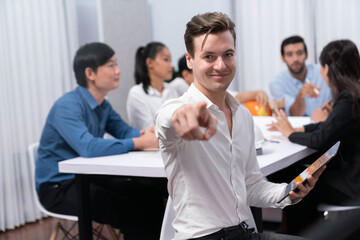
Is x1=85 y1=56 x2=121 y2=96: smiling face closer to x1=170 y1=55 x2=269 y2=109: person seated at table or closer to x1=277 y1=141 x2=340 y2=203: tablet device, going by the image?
x1=170 y1=55 x2=269 y2=109: person seated at table

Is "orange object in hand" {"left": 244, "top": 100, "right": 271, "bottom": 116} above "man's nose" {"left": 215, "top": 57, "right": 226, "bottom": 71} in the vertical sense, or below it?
below

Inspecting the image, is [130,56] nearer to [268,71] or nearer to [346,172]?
[268,71]

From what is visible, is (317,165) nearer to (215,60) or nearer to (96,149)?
(215,60)

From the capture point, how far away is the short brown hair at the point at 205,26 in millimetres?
1186

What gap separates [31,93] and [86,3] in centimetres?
117

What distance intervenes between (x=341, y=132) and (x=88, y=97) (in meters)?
1.43

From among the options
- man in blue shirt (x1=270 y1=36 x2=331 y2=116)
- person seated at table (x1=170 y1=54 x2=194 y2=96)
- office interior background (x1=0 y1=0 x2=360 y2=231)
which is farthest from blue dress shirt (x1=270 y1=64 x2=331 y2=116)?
person seated at table (x1=170 y1=54 x2=194 y2=96)

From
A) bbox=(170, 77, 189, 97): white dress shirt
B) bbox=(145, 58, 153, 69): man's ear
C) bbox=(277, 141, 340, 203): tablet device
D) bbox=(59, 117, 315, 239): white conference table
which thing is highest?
bbox=(145, 58, 153, 69): man's ear

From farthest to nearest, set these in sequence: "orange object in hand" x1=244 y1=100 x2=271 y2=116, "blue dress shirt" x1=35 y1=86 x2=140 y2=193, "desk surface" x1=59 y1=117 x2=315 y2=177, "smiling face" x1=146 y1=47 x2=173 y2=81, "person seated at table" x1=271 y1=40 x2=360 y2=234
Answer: "smiling face" x1=146 y1=47 x2=173 y2=81, "orange object in hand" x1=244 y1=100 x2=271 y2=116, "blue dress shirt" x1=35 y1=86 x2=140 y2=193, "person seated at table" x1=271 y1=40 x2=360 y2=234, "desk surface" x1=59 y1=117 x2=315 y2=177

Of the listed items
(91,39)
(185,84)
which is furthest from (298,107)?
(91,39)

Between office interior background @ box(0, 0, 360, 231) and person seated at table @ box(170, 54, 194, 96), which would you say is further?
person seated at table @ box(170, 54, 194, 96)

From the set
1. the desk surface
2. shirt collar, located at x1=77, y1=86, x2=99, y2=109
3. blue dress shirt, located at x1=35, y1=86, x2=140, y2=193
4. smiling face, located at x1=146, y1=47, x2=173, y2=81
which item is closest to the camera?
the desk surface

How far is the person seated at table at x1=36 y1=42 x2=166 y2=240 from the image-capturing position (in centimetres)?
233

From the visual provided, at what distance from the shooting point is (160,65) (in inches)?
149
